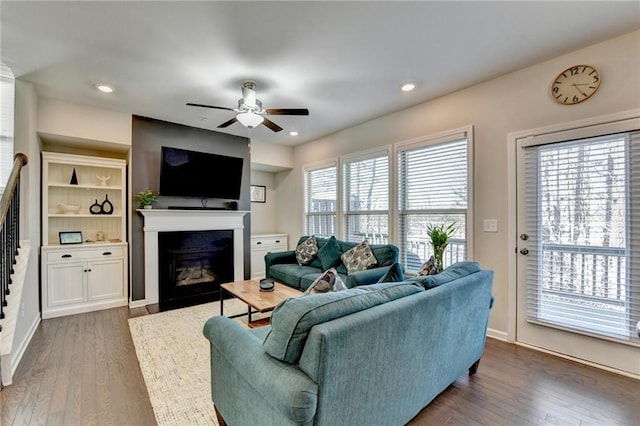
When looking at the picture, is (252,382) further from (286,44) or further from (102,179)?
(102,179)

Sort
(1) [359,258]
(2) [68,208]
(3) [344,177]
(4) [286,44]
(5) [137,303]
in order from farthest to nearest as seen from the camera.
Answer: (3) [344,177] → (5) [137,303] → (2) [68,208] → (1) [359,258] → (4) [286,44]

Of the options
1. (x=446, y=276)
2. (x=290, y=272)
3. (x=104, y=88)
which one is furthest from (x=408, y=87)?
(x=104, y=88)

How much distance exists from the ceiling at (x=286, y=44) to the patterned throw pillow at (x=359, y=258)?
75.9 inches

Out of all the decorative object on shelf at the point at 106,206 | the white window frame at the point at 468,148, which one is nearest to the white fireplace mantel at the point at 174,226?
the decorative object on shelf at the point at 106,206

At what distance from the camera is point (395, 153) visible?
3.99 metres

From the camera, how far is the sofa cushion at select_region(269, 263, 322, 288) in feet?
12.7

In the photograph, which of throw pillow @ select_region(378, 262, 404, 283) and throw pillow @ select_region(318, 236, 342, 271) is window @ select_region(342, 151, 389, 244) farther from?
throw pillow @ select_region(378, 262, 404, 283)

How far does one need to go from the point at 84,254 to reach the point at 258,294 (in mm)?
2628

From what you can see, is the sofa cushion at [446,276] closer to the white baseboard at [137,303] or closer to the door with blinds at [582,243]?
the door with blinds at [582,243]

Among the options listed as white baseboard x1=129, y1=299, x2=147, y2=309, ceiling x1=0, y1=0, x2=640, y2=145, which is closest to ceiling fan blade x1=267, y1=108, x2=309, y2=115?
ceiling x1=0, y1=0, x2=640, y2=145

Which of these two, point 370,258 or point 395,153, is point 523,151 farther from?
point 370,258

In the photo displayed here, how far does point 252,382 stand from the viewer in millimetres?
1285

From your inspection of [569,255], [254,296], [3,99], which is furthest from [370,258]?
[3,99]

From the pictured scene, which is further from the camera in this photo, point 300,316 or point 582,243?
point 582,243
